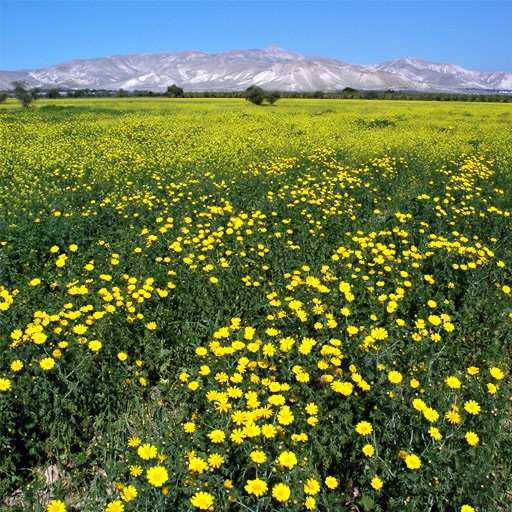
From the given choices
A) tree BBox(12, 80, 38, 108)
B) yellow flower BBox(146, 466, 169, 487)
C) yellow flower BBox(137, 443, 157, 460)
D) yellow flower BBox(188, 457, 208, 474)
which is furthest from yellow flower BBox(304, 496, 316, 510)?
tree BBox(12, 80, 38, 108)

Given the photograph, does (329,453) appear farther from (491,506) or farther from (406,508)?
(491,506)

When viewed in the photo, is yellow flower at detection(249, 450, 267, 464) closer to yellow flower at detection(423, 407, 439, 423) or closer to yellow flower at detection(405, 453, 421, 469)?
yellow flower at detection(405, 453, 421, 469)

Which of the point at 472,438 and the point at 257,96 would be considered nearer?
the point at 472,438

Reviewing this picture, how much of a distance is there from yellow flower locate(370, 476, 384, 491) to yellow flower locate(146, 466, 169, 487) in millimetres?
1164

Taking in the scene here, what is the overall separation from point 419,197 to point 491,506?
5.95m

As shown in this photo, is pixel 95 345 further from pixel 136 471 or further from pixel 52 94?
pixel 52 94

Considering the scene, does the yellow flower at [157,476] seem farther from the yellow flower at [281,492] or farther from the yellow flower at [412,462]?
the yellow flower at [412,462]

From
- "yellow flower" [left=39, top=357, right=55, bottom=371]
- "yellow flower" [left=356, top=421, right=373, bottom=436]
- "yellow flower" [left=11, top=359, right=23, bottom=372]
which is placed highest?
"yellow flower" [left=39, top=357, right=55, bottom=371]

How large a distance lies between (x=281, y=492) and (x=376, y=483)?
25.1 inches

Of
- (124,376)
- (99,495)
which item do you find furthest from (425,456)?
(124,376)

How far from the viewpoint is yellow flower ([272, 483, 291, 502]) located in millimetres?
2104

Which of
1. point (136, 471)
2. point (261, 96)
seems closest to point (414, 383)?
point (136, 471)

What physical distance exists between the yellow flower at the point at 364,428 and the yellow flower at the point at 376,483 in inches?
9.8

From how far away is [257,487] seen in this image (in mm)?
2160
